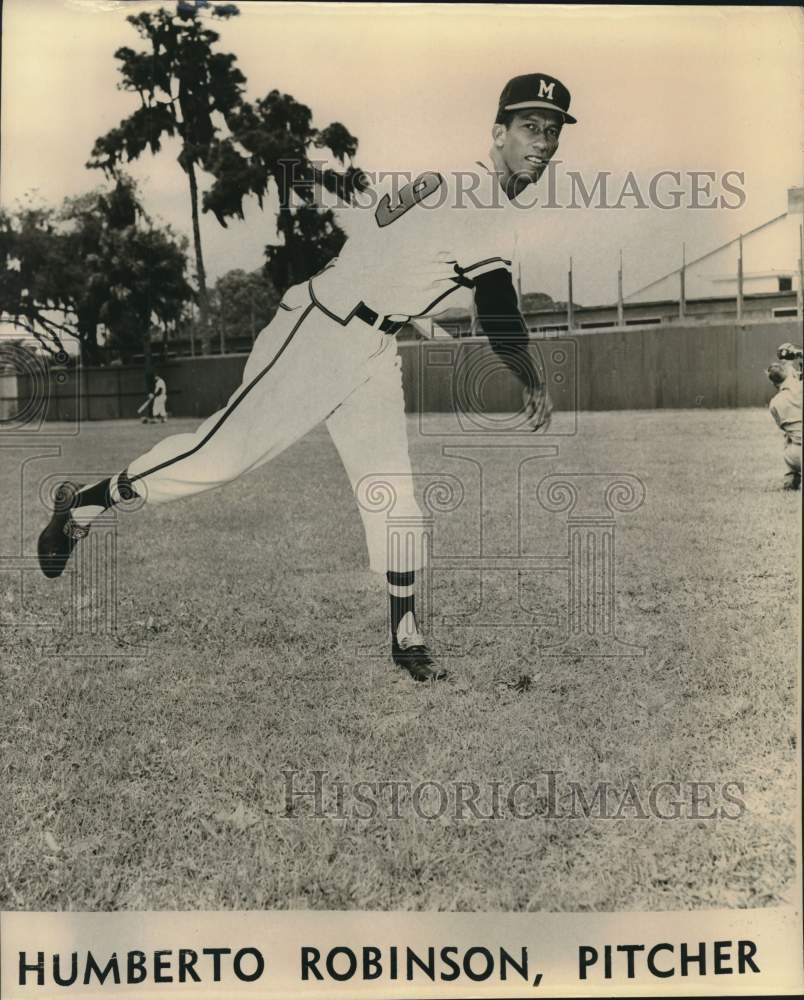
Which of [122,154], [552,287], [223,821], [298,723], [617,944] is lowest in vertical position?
[617,944]

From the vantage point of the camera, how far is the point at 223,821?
2.71 meters

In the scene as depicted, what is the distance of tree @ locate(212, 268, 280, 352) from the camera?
3.02 meters

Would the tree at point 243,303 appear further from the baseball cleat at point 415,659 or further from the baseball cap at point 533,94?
the baseball cleat at point 415,659

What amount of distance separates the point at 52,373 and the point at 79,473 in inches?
15.6

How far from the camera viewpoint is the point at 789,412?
3133 mm

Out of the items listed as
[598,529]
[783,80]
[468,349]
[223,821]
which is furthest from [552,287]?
[223,821]

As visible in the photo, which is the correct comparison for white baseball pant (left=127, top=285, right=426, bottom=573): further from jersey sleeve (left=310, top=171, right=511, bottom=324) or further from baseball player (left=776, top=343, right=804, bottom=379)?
baseball player (left=776, top=343, right=804, bottom=379)

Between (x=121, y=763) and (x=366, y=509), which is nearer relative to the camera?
(x=121, y=763)

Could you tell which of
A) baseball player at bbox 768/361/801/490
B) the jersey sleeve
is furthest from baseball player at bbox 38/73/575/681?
baseball player at bbox 768/361/801/490

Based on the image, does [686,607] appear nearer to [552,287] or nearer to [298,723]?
[552,287]

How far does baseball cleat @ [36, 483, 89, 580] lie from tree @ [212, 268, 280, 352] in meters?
0.82

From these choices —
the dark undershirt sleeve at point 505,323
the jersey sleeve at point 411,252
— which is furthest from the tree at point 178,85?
the dark undershirt sleeve at point 505,323

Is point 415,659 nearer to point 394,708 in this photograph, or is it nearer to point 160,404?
point 394,708

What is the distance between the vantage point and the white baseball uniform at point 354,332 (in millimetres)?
2922
